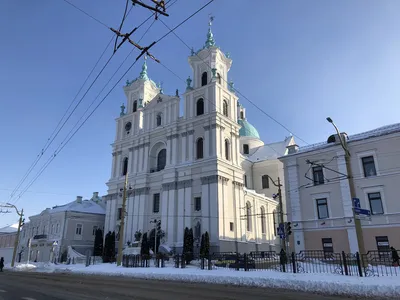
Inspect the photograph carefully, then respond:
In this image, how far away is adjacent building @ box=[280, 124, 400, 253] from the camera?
2467 cm

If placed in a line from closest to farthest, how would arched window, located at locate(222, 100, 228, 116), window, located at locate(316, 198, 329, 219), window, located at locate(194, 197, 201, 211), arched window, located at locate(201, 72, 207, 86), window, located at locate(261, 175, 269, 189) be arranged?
window, located at locate(316, 198, 329, 219) → window, located at locate(194, 197, 201, 211) → arched window, located at locate(222, 100, 228, 116) → arched window, located at locate(201, 72, 207, 86) → window, located at locate(261, 175, 269, 189)

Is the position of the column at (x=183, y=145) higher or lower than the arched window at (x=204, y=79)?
lower

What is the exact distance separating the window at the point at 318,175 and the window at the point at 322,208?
158 cm

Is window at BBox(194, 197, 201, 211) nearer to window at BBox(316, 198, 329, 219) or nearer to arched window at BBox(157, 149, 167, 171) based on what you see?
arched window at BBox(157, 149, 167, 171)

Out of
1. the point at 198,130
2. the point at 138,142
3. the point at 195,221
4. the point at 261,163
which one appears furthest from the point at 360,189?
the point at 138,142

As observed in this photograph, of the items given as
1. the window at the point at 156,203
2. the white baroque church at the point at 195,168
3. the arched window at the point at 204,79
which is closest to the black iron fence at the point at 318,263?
the white baroque church at the point at 195,168

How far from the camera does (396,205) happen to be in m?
24.2

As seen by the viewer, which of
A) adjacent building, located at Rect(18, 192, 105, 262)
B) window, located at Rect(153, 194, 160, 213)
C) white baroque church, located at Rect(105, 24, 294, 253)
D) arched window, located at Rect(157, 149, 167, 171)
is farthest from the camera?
adjacent building, located at Rect(18, 192, 105, 262)

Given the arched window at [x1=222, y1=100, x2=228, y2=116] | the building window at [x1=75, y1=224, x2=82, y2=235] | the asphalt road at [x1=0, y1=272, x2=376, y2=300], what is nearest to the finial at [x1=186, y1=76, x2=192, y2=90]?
the arched window at [x1=222, y1=100, x2=228, y2=116]

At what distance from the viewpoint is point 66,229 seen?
160ft

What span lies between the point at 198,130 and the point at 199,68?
10.4 meters

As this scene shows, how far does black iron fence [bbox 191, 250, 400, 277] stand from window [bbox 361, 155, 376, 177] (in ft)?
20.3

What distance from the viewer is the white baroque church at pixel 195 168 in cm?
3947

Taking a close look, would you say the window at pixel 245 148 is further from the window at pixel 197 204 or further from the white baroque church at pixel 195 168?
the window at pixel 197 204
